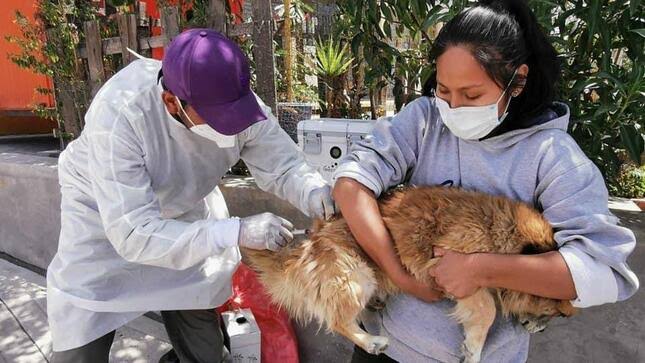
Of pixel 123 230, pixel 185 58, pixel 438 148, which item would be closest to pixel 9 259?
pixel 123 230

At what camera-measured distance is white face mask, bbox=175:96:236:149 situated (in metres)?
1.81

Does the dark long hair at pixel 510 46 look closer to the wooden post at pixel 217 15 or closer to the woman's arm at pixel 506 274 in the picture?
the woman's arm at pixel 506 274

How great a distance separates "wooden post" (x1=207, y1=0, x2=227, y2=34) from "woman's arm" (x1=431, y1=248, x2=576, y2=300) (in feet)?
9.30

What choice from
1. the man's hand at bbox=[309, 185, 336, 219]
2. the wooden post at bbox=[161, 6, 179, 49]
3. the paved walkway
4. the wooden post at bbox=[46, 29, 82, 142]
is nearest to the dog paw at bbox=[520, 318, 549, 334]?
the man's hand at bbox=[309, 185, 336, 219]

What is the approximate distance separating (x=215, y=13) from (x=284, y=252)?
95.8 inches

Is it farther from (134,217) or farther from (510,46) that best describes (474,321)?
(134,217)

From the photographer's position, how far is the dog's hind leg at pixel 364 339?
156 cm

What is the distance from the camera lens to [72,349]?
2.02 meters

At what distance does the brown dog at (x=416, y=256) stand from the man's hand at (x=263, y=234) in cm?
6

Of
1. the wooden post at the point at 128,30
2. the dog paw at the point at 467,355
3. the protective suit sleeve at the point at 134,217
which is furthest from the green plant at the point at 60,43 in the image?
the dog paw at the point at 467,355

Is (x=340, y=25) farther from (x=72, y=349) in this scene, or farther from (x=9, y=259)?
(x=9, y=259)

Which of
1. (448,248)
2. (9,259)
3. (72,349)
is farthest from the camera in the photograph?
(9,259)

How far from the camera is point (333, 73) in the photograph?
14.3ft

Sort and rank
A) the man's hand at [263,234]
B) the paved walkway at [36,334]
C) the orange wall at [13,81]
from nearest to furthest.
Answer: the man's hand at [263,234] → the paved walkway at [36,334] → the orange wall at [13,81]
